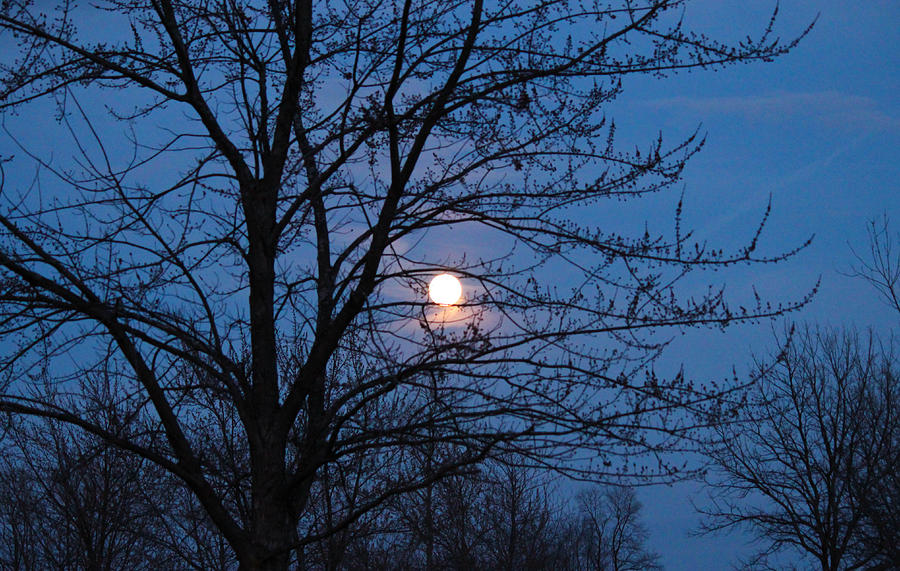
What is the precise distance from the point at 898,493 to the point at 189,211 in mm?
11004

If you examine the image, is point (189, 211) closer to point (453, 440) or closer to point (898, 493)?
point (453, 440)

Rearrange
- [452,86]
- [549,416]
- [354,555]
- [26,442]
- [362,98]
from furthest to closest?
[26,442]
[354,555]
[362,98]
[452,86]
[549,416]

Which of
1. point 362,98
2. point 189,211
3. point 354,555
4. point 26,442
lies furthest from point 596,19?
point 26,442

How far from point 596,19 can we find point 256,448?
11.6ft

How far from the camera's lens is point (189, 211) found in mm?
6387

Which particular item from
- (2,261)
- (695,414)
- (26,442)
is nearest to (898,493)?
(695,414)

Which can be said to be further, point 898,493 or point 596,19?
point 898,493

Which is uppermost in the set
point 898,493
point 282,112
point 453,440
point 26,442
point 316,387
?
point 26,442

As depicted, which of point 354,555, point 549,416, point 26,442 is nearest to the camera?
point 549,416

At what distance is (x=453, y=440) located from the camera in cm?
504

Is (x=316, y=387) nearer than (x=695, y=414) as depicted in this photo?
No

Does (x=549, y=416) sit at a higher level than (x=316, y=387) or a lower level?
lower

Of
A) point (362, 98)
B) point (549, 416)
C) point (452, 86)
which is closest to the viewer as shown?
point (549, 416)

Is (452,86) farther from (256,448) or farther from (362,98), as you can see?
(256,448)
